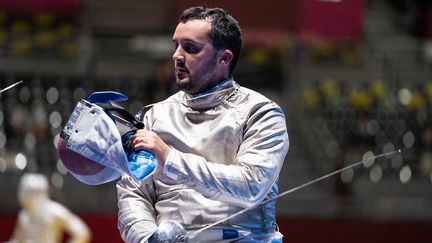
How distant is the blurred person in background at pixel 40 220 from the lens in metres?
5.59

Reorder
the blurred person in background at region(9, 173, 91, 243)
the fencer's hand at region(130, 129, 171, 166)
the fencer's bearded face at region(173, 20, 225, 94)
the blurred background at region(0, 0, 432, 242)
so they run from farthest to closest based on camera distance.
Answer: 1. the blurred background at region(0, 0, 432, 242)
2. the blurred person in background at region(9, 173, 91, 243)
3. the fencer's bearded face at region(173, 20, 225, 94)
4. the fencer's hand at region(130, 129, 171, 166)

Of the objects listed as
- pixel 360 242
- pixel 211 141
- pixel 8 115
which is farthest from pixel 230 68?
pixel 8 115

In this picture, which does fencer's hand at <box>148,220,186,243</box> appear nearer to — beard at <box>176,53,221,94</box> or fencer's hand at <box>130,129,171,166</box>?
fencer's hand at <box>130,129,171,166</box>

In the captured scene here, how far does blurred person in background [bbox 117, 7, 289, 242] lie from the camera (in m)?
2.01

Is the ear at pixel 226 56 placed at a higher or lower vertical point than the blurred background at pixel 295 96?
higher

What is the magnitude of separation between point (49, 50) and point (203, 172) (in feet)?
21.9

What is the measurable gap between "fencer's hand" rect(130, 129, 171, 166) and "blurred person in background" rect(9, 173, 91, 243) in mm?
3702

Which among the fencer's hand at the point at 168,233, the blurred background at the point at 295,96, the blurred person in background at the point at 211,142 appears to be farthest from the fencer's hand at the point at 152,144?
the blurred background at the point at 295,96

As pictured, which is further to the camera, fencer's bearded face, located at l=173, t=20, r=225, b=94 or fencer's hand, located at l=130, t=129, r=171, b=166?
fencer's bearded face, located at l=173, t=20, r=225, b=94

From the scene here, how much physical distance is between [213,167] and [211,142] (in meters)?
0.11

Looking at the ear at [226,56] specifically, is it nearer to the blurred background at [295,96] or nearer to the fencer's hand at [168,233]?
the fencer's hand at [168,233]

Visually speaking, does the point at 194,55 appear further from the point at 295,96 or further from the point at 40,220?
the point at 295,96

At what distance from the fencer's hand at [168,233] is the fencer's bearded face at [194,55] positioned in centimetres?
33

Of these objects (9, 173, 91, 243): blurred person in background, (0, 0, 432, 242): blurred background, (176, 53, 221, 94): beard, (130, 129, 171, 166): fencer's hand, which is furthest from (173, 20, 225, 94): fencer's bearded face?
(9, 173, 91, 243): blurred person in background
